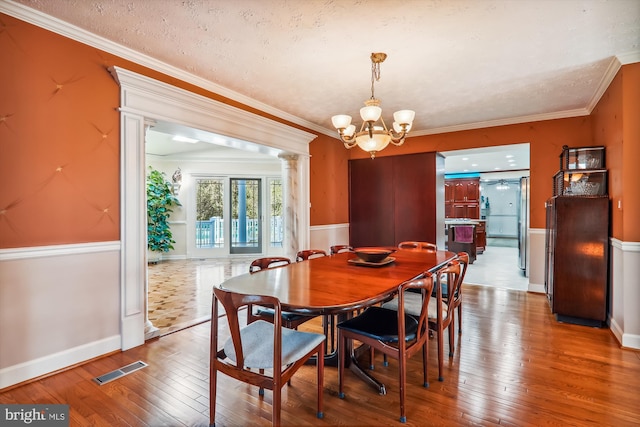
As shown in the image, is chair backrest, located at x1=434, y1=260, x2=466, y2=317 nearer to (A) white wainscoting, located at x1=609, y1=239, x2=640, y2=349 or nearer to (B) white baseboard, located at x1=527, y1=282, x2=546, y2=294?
(A) white wainscoting, located at x1=609, y1=239, x2=640, y2=349

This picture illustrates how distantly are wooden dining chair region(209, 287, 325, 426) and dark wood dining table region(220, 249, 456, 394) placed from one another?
0.58 ft

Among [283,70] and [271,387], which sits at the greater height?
[283,70]

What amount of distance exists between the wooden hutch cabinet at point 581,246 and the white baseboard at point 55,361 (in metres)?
4.40

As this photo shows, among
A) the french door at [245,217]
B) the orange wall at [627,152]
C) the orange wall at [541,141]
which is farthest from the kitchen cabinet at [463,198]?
the orange wall at [627,152]

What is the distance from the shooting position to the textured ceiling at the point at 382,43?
2.13 m

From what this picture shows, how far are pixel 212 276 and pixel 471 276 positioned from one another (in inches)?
188

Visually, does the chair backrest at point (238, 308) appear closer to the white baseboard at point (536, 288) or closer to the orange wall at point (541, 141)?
the white baseboard at point (536, 288)

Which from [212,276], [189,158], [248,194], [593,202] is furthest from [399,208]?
[189,158]

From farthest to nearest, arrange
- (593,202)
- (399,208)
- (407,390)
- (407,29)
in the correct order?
(399,208) < (593,202) < (407,29) < (407,390)

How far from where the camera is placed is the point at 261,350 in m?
1.68

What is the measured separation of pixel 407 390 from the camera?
209 cm

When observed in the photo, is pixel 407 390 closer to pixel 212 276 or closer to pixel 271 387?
pixel 271 387

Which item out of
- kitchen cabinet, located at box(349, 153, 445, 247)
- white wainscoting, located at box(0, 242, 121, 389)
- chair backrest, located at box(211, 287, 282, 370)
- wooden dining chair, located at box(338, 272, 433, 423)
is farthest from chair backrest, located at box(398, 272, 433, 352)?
kitchen cabinet, located at box(349, 153, 445, 247)

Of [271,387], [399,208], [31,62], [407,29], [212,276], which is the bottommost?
[212,276]
